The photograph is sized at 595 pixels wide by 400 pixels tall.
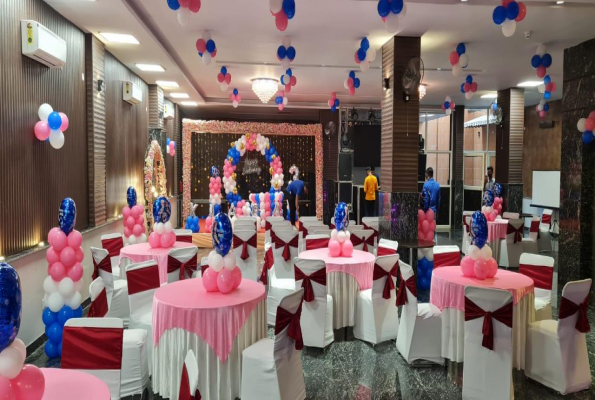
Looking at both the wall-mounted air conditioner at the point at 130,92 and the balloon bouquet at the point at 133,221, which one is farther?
the wall-mounted air conditioner at the point at 130,92

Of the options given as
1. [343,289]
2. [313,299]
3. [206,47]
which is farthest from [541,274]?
[206,47]

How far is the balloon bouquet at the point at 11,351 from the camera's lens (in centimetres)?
185

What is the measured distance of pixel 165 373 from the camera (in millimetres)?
3598

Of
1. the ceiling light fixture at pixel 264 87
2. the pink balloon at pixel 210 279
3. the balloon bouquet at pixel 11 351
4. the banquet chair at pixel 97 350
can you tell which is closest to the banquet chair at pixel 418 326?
the pink balloon at pixel 210 279

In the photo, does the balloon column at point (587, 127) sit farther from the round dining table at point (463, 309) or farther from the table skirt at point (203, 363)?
the table skirt at point (203, 363)

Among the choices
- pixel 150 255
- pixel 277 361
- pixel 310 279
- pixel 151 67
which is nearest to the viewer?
pixel 277 361

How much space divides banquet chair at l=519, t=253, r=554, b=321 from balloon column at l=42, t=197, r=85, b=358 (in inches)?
182

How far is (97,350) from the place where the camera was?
112 inches

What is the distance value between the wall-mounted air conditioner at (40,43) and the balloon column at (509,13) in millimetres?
5049

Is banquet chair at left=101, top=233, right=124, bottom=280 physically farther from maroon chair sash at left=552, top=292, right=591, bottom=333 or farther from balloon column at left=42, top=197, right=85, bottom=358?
maroon chair sash at left=552, top=292, right=591, bottom=333

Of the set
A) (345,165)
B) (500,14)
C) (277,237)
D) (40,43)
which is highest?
(500,14)

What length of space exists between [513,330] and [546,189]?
34.6 ft

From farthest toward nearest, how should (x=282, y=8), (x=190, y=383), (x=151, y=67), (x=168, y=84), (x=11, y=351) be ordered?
(x=168, y=84), (x=151, y=67), (x=282, y=8), (x=190, y=383), (x=11, y=351)

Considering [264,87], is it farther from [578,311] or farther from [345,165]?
[578,311]
